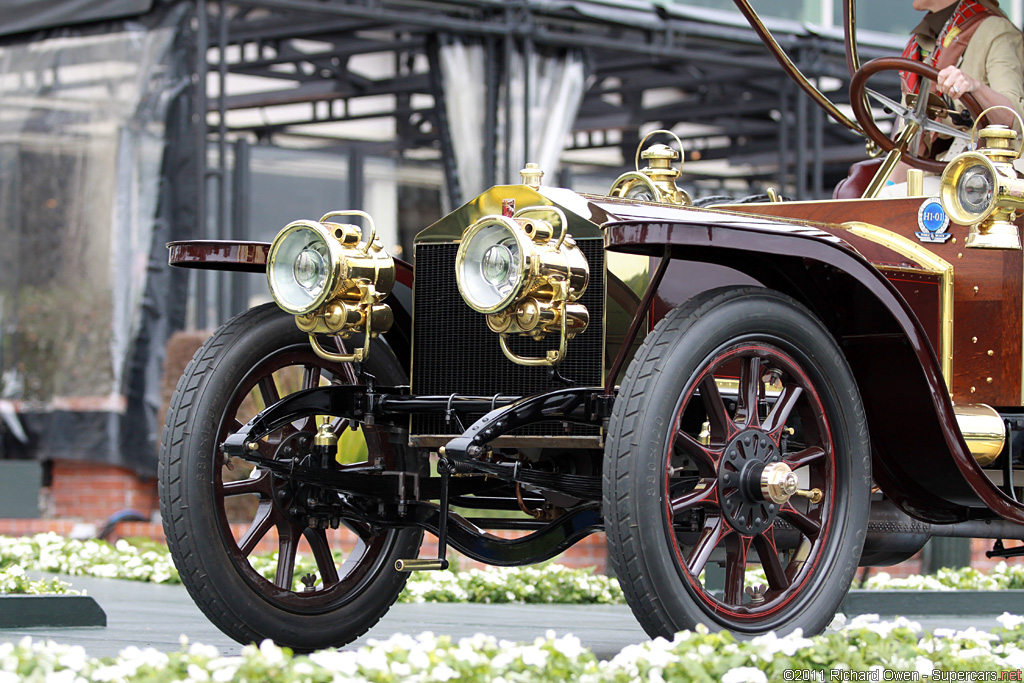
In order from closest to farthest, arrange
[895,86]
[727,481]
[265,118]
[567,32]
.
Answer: [727,481]
[567,32]
[895,86]
[265,118]

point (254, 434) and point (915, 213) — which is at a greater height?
point (915, 213)

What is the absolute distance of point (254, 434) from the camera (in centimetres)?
362

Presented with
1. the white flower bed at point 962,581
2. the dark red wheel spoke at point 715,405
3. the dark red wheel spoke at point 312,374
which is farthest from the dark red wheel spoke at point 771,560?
the white flower bed at point 962,581

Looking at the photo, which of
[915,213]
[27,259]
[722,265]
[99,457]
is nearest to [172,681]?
[722,265]

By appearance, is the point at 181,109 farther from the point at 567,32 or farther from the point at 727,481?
the point at 727,481

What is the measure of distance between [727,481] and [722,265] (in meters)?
0.70

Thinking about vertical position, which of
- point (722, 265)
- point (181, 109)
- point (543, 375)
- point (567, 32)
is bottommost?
point (543, 375)

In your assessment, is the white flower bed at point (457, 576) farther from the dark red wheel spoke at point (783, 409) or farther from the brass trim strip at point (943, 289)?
the dark red wheel spoke at point (783, 409)

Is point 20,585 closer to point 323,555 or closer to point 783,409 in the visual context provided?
point 323,555

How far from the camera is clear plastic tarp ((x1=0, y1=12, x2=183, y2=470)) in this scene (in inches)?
421

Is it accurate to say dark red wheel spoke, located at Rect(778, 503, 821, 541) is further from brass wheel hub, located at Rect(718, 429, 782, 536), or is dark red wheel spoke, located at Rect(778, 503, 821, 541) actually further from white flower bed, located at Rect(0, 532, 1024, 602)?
white flower bed, located at Rect(0, 532, 1024, 602)

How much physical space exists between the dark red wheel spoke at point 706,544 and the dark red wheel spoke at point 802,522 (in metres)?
0.23

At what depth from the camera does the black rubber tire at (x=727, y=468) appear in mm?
3076

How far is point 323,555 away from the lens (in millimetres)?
4078
